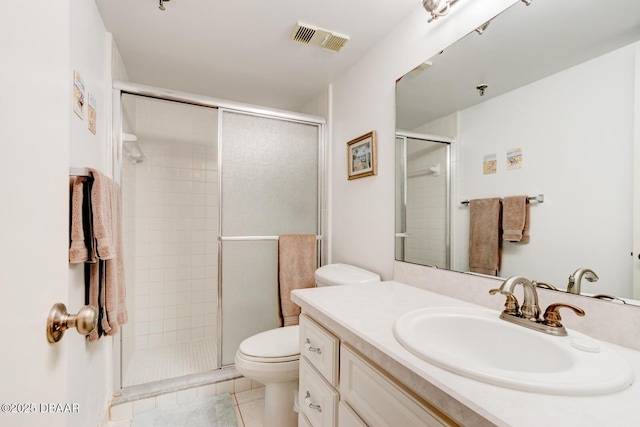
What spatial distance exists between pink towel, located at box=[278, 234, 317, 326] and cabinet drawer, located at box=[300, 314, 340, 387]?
840mm

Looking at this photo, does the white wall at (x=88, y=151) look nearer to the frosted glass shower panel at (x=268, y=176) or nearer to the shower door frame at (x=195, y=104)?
the shower door frame at (x=195, y=104)

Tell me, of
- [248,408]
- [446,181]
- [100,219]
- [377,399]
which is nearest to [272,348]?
[248,408]

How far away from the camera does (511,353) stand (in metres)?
0.84

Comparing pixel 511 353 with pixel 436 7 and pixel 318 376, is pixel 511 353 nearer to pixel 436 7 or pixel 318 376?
pixel 318 376

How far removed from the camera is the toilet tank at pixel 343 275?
5.38ft

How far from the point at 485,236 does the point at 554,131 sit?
0.43 meters

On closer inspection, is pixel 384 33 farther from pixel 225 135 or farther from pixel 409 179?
pixel 225 135

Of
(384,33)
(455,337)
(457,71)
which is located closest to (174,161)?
(384,33)

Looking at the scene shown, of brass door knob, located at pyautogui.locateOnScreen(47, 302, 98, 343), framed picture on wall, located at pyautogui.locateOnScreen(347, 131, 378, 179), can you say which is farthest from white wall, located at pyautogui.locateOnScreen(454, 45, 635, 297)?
brass door knob, located at pyautogui.locateOnScreen(47, 302, 98, 343)

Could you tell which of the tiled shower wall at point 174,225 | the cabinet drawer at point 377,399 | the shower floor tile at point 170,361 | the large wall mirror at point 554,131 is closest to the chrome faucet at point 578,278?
the large wall mirror at point 554,131

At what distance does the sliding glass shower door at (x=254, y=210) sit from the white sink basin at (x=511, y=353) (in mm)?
1321

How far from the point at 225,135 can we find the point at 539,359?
76.4 inches

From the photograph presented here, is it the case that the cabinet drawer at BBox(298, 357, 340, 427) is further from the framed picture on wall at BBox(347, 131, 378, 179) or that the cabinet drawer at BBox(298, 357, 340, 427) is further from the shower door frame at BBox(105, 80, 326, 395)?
the framed picture on wall at BBox(347, 131, 378, 179)

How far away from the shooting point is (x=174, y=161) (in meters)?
2.67
